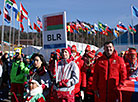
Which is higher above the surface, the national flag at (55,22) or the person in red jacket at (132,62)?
the national flag at (55,22)

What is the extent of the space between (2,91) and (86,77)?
11.0ft

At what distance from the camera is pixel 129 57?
4.42 meters

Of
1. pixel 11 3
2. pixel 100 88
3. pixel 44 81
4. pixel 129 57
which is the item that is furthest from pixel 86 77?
pixel 11 3

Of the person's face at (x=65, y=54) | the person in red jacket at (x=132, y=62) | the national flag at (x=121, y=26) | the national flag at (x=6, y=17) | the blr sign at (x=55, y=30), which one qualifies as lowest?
the person in red jacket at (x=132, y=62)

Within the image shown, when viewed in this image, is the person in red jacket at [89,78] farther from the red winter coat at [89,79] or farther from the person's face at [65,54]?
the person's face at [65,54]

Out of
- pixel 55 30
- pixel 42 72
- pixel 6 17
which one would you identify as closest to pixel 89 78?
pixel 55 30

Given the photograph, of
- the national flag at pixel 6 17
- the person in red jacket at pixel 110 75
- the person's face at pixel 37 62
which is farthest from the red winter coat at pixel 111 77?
the national flag at pixel 6 17

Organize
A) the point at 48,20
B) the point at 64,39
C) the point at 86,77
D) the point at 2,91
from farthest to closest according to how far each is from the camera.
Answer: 1. the point at 2,91
2. the point at 86,77
3. the point at 48,20
4. the point at 64,39

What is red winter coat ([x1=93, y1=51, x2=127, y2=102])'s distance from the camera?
3053 millimetres

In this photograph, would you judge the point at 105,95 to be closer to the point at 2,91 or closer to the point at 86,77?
the point at 86,77

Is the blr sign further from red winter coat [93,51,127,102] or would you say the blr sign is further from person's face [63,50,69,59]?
red winter coat [93,51,127,102]

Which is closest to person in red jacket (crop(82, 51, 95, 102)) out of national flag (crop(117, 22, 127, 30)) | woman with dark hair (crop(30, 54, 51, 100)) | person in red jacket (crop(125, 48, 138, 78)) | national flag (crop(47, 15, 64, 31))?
person in red jacket (crop(125, 48, 138, 78))

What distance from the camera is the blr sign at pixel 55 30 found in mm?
4066

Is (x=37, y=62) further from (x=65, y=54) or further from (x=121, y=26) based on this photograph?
(x=121, y=26)
